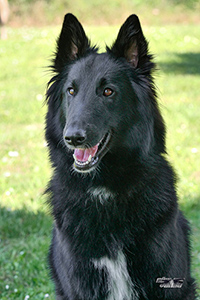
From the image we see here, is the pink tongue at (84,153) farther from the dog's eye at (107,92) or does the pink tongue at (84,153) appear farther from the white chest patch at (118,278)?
the white chest patch at (118,278)

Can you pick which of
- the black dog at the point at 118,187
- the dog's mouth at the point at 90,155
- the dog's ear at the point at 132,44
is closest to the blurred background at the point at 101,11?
the dog's ear at the point at 132,44

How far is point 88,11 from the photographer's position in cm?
2427

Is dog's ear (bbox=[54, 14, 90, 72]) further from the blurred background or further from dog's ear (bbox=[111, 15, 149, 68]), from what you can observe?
the blurred background

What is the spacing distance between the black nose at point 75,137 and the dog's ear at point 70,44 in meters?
0.75

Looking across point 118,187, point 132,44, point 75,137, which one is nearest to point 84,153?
point 75,137

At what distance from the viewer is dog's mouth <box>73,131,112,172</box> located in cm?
276

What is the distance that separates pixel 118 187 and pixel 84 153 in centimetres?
35

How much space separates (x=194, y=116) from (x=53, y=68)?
6.30 meters

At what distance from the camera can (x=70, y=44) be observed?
3172mm

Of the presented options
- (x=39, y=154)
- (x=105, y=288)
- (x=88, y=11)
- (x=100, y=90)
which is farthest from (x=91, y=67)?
(x=88, y=11)

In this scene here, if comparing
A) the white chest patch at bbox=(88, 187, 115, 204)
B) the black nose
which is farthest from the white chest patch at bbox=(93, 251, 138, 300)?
the black nose

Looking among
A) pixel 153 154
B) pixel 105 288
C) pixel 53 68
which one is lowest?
pixel 105 288

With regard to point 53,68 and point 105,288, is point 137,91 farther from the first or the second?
point 105,288

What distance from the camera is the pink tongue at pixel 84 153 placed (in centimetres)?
283
